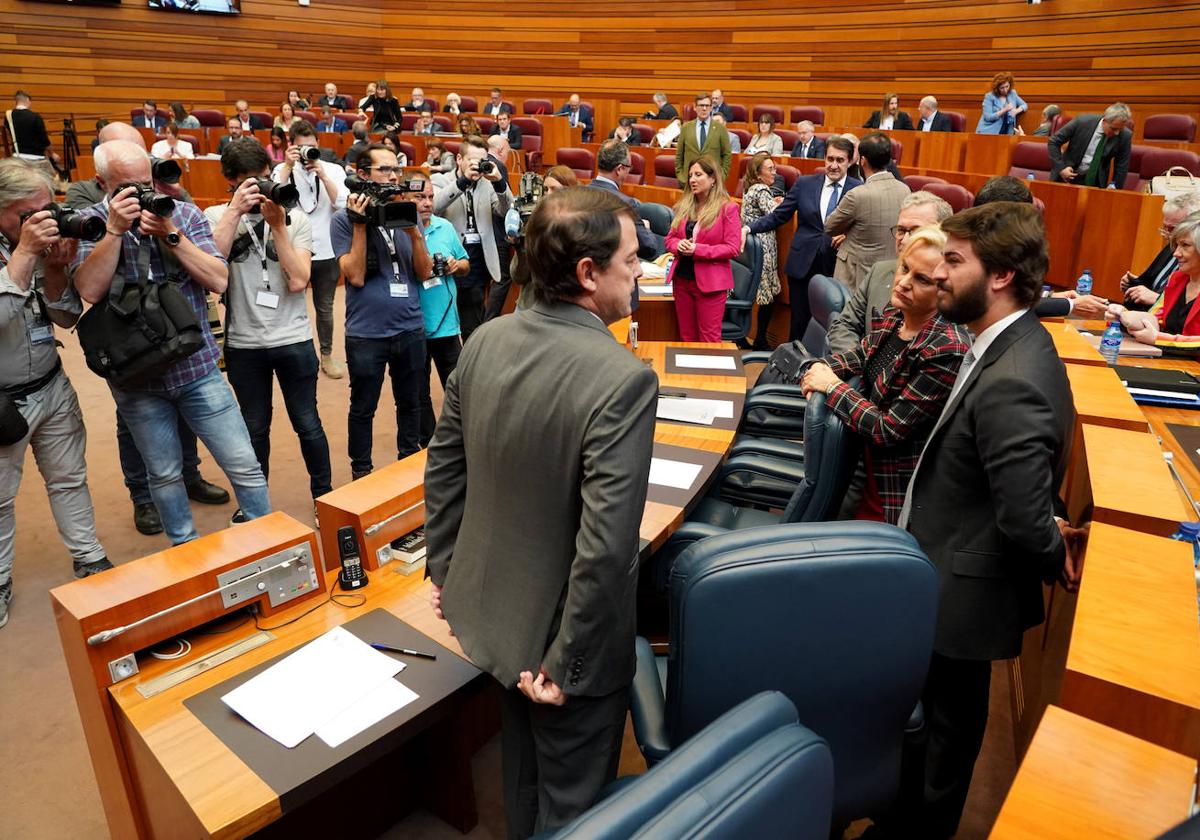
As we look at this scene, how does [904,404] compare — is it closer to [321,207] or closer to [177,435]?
[177,435]

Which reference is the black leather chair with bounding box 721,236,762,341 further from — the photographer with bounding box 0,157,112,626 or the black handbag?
the photographer with bounding box 0,157,112,626

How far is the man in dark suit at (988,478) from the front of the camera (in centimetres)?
152

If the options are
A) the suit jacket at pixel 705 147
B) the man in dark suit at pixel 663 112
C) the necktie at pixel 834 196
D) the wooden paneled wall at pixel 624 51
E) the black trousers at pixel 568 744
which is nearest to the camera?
the black trousers at pixel 568 744

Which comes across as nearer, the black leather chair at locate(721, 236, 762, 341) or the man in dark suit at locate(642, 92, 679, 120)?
the black leather chair at locate(721, 236, 762, 341)

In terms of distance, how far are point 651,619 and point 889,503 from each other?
2.90 feet

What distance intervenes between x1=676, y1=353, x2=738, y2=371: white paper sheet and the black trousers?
206 cm

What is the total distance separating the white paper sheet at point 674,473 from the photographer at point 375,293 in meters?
1.33

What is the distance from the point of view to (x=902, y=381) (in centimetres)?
203

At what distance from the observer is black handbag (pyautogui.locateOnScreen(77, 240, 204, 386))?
241 centimetres

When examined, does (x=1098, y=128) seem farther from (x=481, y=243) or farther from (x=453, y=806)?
(x=453, y=806)

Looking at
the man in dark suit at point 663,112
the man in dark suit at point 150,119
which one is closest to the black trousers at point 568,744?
the man in dark suit at point 663,112

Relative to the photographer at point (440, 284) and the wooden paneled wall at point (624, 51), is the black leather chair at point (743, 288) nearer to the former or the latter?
the photographer at point (440, 284)

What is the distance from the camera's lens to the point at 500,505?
136 cm

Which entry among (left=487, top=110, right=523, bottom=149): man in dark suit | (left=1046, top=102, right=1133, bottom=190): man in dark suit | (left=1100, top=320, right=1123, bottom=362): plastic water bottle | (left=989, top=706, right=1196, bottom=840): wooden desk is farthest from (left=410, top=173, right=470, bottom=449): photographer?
(left=487, top=110, right=523, bottom=149): man in dark suit
